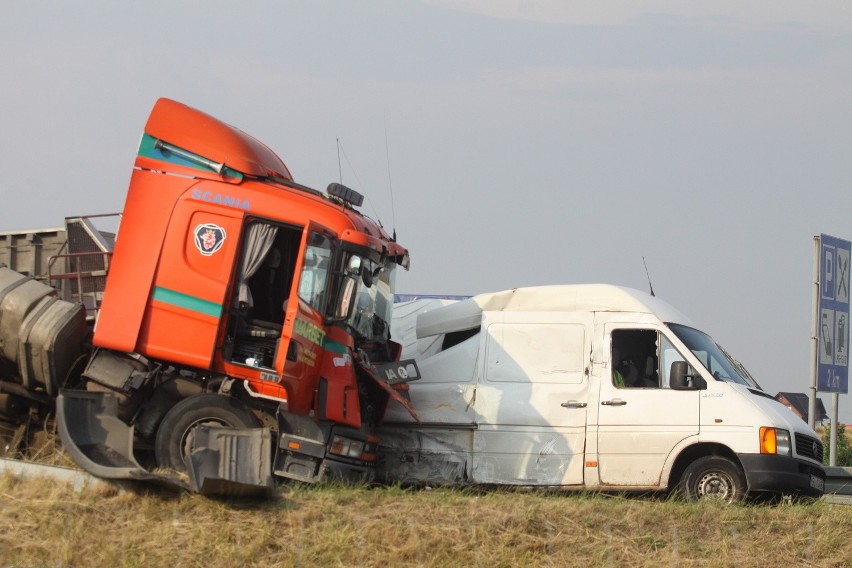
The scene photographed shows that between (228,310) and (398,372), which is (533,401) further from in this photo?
(228,310)

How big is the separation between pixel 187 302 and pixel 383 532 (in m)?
3.72

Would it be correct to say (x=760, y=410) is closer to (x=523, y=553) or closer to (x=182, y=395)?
(x=523, y=553)

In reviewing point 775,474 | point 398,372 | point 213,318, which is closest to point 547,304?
point 398,372

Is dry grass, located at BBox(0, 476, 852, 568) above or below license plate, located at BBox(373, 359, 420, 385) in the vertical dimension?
below

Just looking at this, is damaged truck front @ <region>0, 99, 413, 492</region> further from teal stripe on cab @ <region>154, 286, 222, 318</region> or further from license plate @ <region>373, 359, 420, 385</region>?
license plate @ <region>373, 359, 420, 385</region>

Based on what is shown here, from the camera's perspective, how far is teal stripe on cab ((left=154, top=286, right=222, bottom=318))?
11.1 metres

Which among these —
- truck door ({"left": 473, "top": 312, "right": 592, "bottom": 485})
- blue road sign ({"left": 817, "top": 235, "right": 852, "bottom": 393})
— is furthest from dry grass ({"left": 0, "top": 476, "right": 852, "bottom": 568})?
blue road sign ({"left": 817, "top": 235, "right": 852, "bottom": 393})

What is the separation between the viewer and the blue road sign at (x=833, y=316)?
53.2 ft

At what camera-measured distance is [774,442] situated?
1115 centimetres

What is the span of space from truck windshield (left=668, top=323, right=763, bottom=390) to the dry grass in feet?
7.39

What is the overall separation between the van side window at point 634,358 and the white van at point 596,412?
0.01 m

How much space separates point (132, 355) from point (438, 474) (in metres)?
3.42

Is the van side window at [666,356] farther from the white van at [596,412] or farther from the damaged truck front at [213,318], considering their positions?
the damaged truck front at [213,318]

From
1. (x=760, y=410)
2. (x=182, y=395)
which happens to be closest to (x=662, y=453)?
(x=760, y=410)
